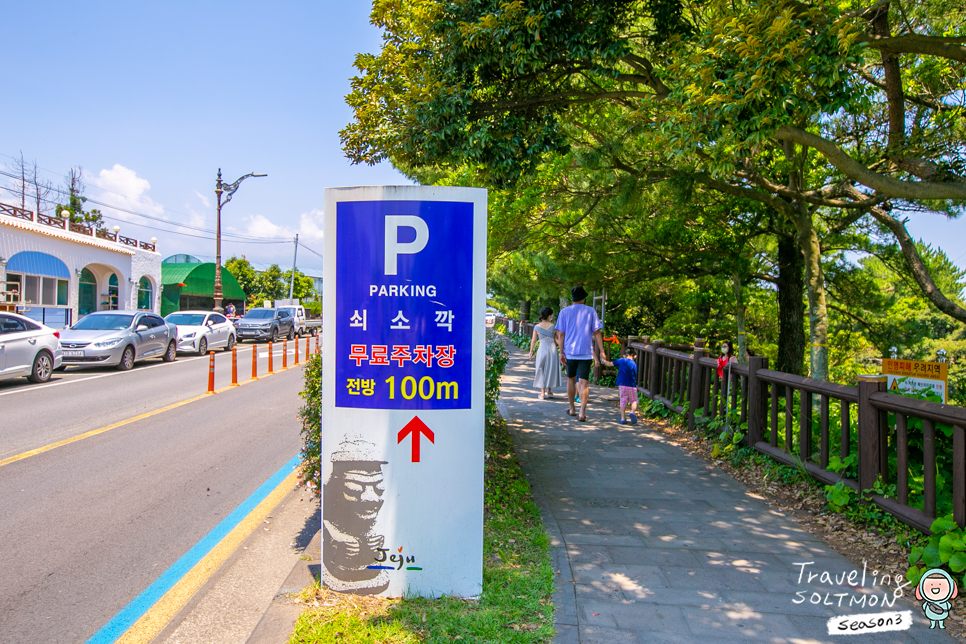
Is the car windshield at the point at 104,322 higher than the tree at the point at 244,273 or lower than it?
lower

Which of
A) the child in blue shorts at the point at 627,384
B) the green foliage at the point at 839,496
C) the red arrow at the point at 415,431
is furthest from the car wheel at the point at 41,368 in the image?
the green foliage at the point at 839,496

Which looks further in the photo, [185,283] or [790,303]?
[185,283]

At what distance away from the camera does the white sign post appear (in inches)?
136

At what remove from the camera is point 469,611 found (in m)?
3.32

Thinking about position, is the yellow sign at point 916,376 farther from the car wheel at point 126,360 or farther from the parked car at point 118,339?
the car wheel at point 126,360

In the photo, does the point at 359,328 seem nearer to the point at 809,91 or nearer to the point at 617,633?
the point at 617,633

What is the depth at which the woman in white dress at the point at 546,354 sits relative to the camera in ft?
34.3

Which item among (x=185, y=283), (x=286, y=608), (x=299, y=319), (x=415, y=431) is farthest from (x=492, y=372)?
(x=185, y=283)

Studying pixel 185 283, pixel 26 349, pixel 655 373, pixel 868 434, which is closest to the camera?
pixel 868 434

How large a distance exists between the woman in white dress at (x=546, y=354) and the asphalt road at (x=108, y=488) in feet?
13.6

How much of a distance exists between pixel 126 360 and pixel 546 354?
11091 mm

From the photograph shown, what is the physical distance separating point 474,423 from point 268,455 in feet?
14.5

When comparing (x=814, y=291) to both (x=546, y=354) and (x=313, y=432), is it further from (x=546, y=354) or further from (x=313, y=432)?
(x=313, y=432)

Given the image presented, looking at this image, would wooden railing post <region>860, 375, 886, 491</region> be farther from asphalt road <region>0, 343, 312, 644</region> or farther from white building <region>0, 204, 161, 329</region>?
white building <region>0, 204, 161, 329</region>
